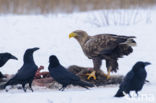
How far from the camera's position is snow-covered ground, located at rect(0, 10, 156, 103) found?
5383mm

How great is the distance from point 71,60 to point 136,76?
373 centimetres

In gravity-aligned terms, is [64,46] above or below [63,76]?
below

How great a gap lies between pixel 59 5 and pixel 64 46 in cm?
380

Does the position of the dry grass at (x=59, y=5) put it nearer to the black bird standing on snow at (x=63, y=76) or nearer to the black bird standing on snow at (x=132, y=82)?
the black bird standing on snow at (x=63, y=76)

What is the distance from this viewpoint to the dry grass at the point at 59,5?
551 inches

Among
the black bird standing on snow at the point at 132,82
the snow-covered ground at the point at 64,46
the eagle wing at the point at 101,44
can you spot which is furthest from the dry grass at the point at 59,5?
the black bird standing on snow at the point at 132,82

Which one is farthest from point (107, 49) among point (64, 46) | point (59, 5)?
point (59, 5)

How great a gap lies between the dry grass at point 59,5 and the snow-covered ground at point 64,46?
0.24m

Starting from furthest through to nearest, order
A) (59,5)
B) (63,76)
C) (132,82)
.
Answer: (59,5) < (63,76) < (132,82)

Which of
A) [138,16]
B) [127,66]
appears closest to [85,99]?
[127,66]

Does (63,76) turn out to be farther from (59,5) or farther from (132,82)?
(59,5)

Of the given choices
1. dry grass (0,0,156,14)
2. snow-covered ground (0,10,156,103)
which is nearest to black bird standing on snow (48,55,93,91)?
snow-covered ground (0,10,156,103)

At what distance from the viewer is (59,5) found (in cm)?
1427

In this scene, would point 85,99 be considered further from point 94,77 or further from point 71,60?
point 71,60
